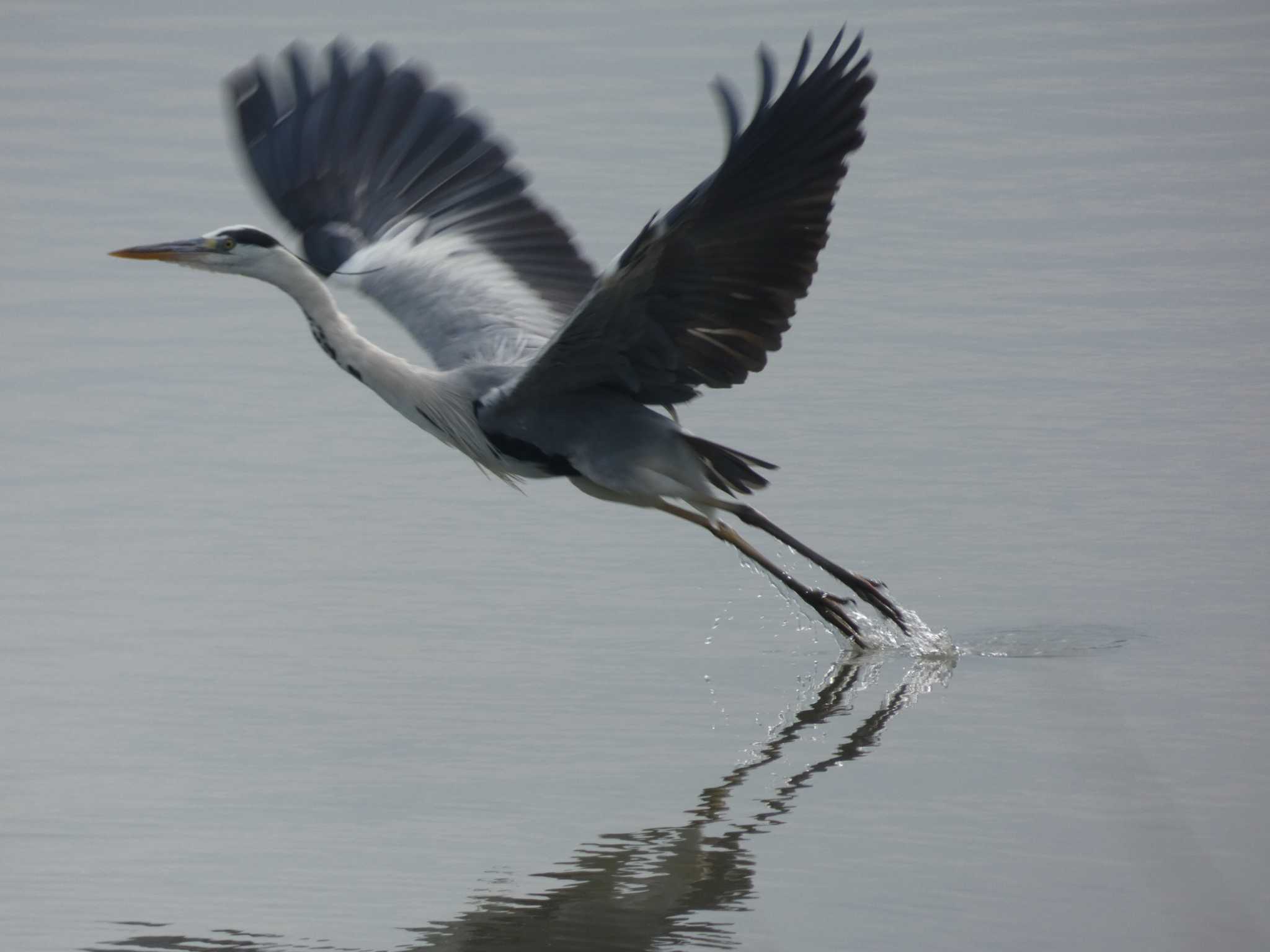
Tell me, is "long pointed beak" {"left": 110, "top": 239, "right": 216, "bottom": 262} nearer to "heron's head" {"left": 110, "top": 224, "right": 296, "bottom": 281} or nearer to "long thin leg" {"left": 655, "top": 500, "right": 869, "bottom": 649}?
"heron's head" {"left": 110, "top": 224, "right": 296, "bottom": 281}

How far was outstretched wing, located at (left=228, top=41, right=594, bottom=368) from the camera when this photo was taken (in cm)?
823

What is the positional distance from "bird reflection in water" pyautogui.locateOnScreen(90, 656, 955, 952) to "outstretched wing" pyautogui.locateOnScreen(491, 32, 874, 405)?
4.04ft

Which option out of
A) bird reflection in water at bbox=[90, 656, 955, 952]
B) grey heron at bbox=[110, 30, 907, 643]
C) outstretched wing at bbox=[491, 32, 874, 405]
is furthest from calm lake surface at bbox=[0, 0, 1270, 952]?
outstretched wing at bbox=[491, 32, 874, 405]

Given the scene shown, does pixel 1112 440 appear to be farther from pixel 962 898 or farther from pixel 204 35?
pixel 204 35

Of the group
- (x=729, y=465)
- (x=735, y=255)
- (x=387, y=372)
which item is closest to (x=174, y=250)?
(x=387, y=372)

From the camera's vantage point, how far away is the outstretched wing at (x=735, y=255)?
5.93 metres

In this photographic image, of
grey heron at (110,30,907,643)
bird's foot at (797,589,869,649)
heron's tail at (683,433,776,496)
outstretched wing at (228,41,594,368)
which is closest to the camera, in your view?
grey heron at (110,30,907,643)

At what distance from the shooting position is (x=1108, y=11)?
51.7 ft

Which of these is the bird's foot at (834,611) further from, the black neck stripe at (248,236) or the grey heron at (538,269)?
the black neck stripe at (248,236)

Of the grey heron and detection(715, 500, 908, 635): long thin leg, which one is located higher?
the grey heron

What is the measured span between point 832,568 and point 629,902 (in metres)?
1.98

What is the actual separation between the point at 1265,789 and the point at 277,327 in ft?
18.4

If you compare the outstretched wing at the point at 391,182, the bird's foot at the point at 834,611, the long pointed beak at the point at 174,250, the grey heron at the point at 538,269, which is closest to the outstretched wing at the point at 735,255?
the grey heron at the point at 538,269

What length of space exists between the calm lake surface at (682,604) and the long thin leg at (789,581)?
11 cm
